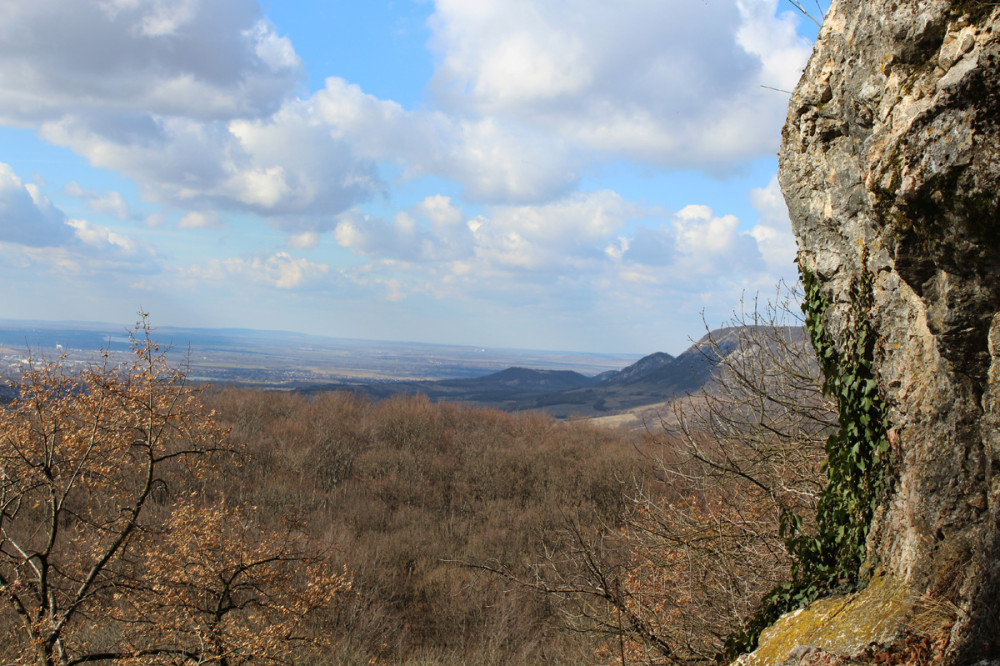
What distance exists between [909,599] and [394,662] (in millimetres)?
24160

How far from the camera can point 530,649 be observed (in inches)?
1021

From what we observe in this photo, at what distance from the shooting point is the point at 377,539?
131 ft

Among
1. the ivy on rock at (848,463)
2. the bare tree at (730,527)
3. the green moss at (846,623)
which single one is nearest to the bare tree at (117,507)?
the bare tree at (730,527)

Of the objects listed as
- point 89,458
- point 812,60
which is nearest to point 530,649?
point 89,458

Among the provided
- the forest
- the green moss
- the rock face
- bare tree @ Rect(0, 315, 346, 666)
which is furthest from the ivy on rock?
bare tree @ Rect(0, 315, 346, 666)

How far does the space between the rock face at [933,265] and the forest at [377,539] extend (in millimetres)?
2461

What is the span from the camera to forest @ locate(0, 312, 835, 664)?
10.7 metres

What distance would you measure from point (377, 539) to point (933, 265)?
129 ft

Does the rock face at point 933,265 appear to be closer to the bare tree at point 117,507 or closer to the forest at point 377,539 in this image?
the forest at point 377,539

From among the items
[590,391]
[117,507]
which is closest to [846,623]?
[117,507]

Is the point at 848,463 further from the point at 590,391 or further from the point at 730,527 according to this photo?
the point at 590,391

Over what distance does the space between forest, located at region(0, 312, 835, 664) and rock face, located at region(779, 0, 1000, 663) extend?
246 cm

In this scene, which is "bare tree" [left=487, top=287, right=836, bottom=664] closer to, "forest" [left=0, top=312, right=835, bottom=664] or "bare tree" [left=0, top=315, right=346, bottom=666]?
"forest" [left=0, top=312, right=835, bottom=664]

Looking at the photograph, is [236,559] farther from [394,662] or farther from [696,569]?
[394,662]
